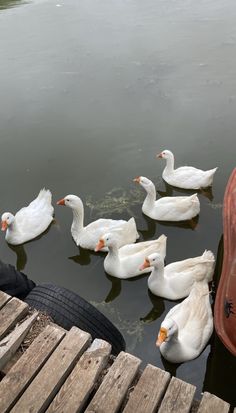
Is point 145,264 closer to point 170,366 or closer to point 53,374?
point 170,366

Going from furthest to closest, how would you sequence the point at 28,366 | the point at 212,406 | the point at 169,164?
the point at 169,164, the point at 28,366, the point at 212,406

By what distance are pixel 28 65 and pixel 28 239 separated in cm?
Result: 651

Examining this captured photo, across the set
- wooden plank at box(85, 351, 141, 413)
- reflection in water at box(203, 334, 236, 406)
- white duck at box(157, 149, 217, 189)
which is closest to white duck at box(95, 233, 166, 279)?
reflection in water at box(203, 334, 236, 406)

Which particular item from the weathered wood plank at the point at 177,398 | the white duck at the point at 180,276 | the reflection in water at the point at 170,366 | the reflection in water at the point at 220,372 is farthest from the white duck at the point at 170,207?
the weathered wood plank at the point at 177,398

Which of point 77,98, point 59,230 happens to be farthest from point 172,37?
point 59,230

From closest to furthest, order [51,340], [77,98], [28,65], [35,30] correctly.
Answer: [51,340], [77,98], [28,65], [35,30]

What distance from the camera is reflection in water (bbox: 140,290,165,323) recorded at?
15.9ft

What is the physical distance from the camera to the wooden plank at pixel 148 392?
9.05 ft

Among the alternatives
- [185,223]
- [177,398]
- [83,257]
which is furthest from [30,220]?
[177,398]

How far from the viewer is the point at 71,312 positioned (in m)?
3.90

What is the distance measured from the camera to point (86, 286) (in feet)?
17.6

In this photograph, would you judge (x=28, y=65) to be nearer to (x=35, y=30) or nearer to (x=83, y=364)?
(x=35, y=30)

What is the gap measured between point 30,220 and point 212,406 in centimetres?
396

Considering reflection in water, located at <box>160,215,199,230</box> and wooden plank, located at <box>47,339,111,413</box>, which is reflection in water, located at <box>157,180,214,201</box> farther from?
wooden plank, located at <box>47,339,111,413</box>
